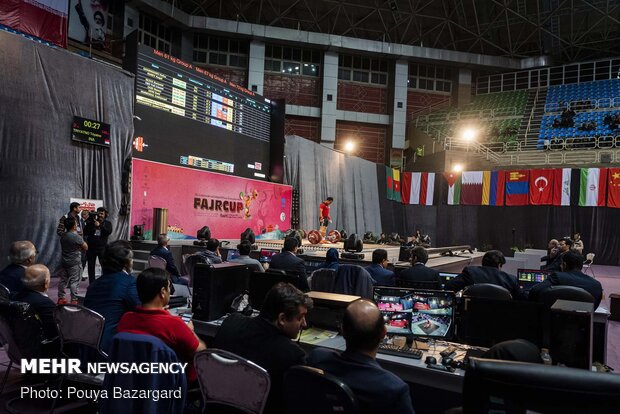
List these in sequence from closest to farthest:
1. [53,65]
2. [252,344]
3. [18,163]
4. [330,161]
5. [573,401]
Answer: [573,401], [252,344], [18,163], [53,65], [330,161]

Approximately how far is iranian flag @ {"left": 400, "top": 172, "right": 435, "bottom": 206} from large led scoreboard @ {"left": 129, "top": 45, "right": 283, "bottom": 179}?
29.9 ft

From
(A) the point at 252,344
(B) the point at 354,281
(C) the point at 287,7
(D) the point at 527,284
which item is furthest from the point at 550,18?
(A) the point at 252,344

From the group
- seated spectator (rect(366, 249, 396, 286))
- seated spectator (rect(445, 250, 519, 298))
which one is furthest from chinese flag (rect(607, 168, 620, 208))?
seated spectator (rect(366, 249, 396, 286))

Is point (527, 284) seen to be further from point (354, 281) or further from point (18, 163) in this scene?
point (18, 163)

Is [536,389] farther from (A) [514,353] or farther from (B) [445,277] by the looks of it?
(B) [445,277]

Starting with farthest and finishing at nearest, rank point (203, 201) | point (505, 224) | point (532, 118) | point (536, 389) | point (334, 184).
Answer: point (532, 118), point (505, 224), point (334, 184), point (203, 201), point (536, 389)

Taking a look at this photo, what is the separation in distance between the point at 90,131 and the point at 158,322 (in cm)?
782

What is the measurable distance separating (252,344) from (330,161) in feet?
50.3

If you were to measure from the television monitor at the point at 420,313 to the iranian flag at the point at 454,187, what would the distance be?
17010 mm

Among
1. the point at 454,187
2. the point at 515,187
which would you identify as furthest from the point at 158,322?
the point at 454,187

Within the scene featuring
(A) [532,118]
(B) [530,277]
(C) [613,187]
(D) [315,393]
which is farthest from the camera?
(A) [532,118]

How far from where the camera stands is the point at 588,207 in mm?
17453

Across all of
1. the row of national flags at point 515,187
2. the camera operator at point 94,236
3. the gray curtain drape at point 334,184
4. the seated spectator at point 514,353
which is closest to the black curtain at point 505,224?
the row of national flags at point 515,187

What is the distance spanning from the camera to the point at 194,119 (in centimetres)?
1133
